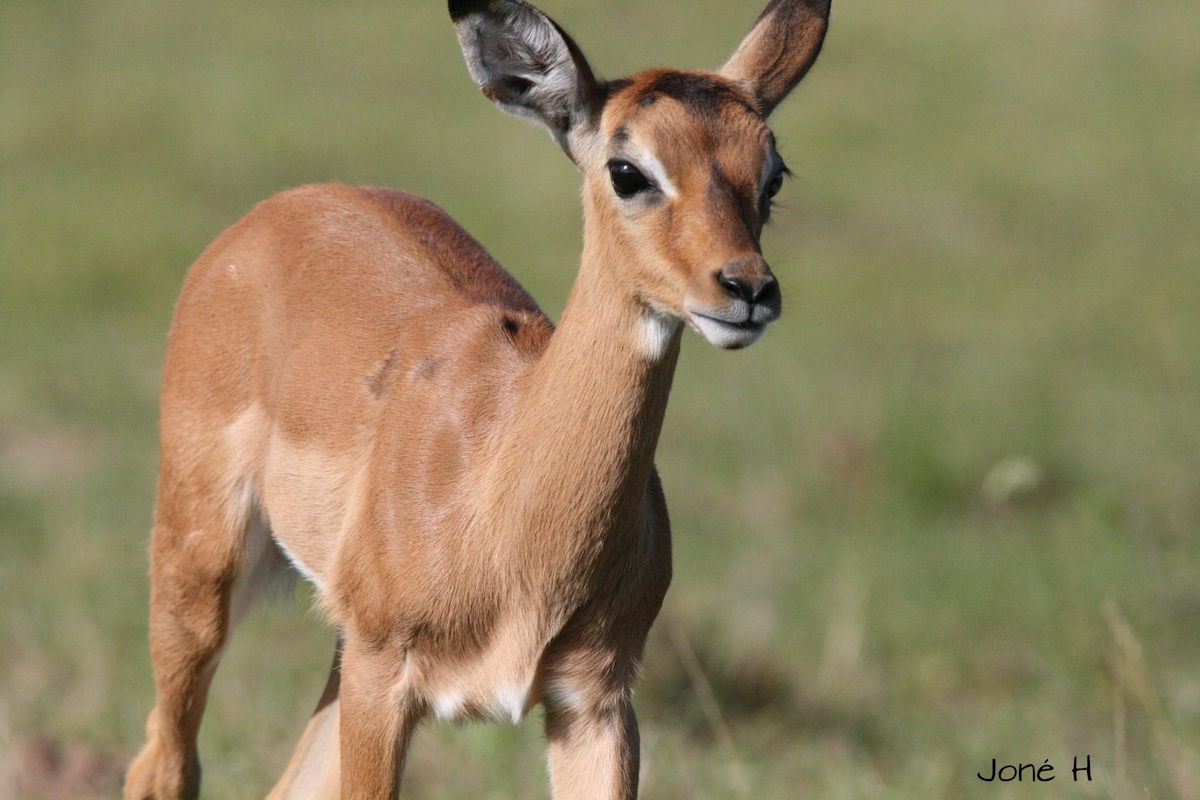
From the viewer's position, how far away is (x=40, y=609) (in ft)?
29.2

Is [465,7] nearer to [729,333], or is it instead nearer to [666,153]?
[666,153]

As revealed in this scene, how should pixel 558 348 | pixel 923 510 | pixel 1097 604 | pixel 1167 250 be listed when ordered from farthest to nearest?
pixel 1167 250 < pixel 923 510 < pixel 1097 604 < pixel 558 348

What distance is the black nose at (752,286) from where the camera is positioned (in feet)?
13.6

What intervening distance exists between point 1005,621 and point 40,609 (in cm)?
493

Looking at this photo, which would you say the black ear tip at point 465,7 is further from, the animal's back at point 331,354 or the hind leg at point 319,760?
the hind leg at point 319,760

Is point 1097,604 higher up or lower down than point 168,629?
lower down

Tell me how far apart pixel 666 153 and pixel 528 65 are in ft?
1.90

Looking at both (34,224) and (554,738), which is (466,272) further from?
(34,224)

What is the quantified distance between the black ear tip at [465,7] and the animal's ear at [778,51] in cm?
73

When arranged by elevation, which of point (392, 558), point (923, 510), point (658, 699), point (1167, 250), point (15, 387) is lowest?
point (1167, 250)

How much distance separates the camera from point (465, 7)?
4.76 m

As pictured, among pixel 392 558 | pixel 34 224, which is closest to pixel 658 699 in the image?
pixel 392 558

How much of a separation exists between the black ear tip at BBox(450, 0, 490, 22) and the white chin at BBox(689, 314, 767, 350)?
43.6 inches

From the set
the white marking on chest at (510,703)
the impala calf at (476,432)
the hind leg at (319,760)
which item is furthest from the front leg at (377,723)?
the hind leg at (319,760)
